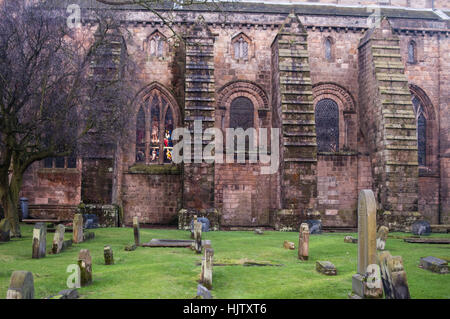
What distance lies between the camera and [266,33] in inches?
850

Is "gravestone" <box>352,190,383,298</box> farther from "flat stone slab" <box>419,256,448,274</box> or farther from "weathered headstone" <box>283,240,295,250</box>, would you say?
"weathered headstone" <box>283,240,295,250</box>

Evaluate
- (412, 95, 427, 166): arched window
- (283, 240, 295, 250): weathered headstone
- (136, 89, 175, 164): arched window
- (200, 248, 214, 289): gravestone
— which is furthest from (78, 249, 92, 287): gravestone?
(412, 95, 427, 166): arched window

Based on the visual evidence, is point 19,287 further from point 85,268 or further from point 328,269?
point 328,269

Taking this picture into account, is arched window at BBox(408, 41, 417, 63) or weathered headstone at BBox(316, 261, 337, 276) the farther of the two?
arched window at BBox(408, 41, 417, 63)

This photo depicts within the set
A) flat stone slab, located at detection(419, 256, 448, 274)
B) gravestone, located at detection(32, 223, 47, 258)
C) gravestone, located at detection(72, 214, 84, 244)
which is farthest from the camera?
gravestone, located at detection(72, 214, 84, 244)

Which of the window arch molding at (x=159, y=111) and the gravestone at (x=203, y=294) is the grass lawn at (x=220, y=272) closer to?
the gravestone at (x=203, y=294)

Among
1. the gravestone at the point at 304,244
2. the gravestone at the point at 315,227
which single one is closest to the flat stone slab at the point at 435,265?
the gravestone at the point at 304,244

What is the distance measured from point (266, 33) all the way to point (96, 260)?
613 inches

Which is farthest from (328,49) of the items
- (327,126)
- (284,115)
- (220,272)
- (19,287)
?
(19,287)

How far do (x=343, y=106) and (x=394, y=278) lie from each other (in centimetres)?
1679

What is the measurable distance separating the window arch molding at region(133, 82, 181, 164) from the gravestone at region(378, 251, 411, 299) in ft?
50.7

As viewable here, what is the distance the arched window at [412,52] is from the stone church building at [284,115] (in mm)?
69

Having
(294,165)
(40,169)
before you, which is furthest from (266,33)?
(40,169)

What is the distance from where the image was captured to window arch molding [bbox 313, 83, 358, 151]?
846 inches
